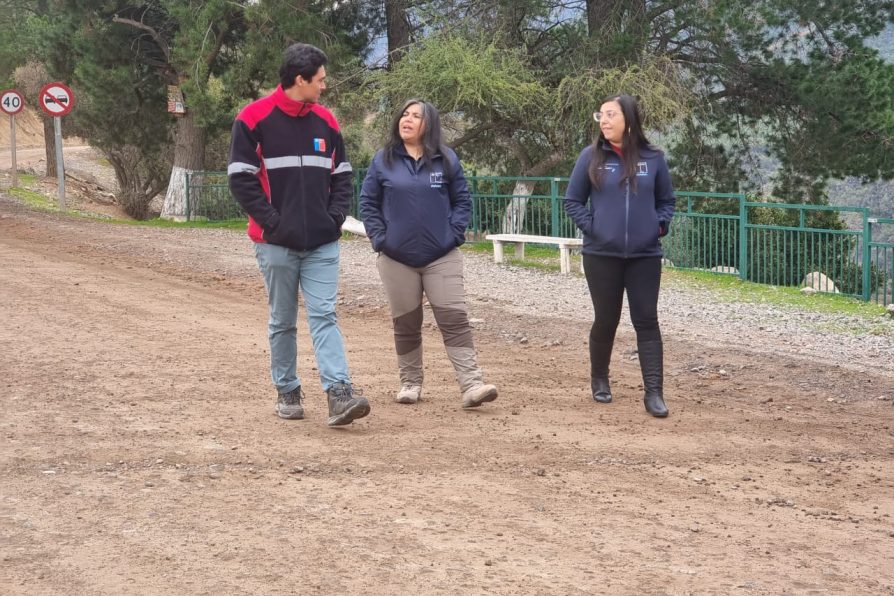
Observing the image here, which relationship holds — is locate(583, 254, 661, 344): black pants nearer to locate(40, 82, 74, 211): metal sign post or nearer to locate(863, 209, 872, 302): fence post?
locate(863, 209, 872, 302): fence post

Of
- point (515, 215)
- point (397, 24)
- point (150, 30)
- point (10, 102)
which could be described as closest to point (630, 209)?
point (515, 215)

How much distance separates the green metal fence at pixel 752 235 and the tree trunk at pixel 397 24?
3996mm

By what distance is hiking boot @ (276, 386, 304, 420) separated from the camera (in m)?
6.77

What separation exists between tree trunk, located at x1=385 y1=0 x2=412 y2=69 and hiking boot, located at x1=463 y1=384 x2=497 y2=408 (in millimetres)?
17434

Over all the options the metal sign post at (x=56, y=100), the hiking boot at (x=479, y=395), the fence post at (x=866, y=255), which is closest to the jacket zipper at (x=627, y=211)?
the hiking boot at (x=479, y=395)

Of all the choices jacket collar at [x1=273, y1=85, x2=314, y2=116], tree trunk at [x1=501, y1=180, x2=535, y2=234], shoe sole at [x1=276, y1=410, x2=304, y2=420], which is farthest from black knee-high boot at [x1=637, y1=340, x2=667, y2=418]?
tree trunk at [x1=501, y1=180, x2=535, y2=234]

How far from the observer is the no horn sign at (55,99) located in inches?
923

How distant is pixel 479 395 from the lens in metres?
6.99

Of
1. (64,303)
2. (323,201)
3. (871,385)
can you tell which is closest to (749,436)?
(871,385)

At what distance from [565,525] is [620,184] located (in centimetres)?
268

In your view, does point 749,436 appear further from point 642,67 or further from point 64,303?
point 642,67

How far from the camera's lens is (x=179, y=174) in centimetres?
2684

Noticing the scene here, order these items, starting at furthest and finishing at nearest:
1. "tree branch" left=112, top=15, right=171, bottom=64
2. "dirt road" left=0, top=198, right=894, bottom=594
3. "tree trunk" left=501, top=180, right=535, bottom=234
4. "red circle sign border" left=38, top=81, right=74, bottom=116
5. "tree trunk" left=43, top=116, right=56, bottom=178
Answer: "tree trunk" left=43, top=116, right=56, bottom=178 → "tree branch" left=112, top=15, right=171, bottom=64 → "red circle sign border" left=38, top=81, right=74, bottom=116 → "tree trunk" left=501, top=180, right=535, bottom=234 → "dirt road" left=0, top=198, right=894, bottom=594

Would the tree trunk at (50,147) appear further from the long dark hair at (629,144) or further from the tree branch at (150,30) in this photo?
the long dark hair at (629,144)
